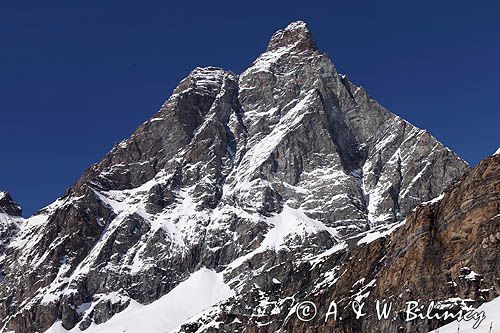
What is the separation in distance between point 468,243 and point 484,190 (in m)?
8.69

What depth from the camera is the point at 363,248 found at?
500 feet

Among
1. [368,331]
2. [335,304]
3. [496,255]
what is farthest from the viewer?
[335,304]

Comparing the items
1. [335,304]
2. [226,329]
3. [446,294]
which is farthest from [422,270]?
[226,329]

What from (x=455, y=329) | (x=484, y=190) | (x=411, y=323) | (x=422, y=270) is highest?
(x=484, y=190)

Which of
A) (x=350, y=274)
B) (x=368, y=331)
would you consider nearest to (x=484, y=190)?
(x=368, y=331)

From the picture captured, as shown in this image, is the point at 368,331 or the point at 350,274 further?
the point at 350,274

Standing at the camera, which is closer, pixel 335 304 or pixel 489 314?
pixel 489 314

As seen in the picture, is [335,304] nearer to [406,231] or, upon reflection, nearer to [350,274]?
[350,274]

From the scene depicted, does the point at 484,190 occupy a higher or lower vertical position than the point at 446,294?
higher

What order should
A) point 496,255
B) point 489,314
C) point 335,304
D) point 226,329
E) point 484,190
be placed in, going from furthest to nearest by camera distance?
point 226,329 < point 335,304 < point 484,190 < point 496,255 < point 489,314

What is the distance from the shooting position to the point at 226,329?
Result: 197750 millimetres

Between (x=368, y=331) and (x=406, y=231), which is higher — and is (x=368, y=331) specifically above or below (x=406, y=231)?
below

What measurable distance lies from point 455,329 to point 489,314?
5.43 metres

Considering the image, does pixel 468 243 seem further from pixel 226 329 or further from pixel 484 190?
pixel 226 329
